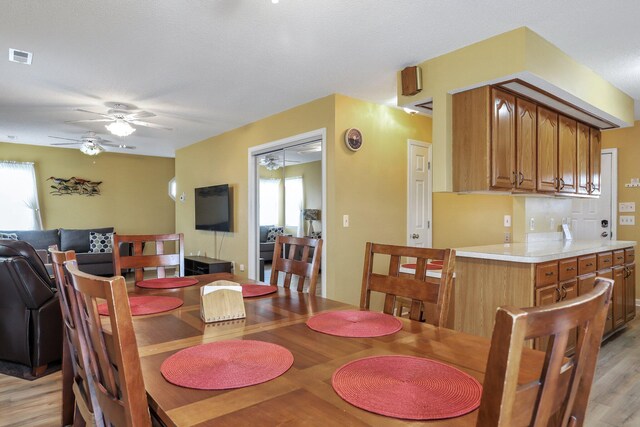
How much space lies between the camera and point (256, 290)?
1.94m

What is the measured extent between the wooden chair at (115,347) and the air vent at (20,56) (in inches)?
115

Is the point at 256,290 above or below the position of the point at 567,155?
below

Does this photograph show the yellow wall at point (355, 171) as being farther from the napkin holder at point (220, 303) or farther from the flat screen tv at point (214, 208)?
the napkin holder at point (220, 303)

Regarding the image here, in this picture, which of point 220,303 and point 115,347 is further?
point 220,303

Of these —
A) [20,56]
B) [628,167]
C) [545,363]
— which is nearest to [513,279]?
[545,363]

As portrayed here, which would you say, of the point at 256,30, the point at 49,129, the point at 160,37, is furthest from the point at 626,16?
the point at 49,129

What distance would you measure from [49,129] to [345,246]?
4.70 metres

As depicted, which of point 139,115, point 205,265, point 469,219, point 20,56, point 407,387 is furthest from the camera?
point 205,265

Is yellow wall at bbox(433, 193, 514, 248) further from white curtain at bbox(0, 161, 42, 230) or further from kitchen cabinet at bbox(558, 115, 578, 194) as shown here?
white curtain at bbox(0, 161, 42, 230)

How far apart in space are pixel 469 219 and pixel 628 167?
252 centimetres

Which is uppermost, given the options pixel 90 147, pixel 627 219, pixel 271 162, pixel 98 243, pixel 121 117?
pixel 121 117

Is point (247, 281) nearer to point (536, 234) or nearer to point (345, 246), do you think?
point (345, 246)

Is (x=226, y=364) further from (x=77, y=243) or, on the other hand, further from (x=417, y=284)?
(x=77, y=243)

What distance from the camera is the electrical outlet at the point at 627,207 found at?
498 cm
